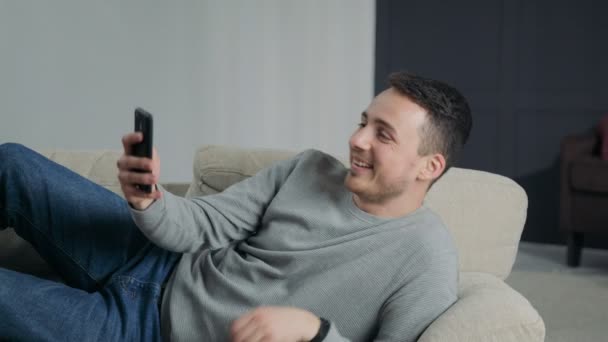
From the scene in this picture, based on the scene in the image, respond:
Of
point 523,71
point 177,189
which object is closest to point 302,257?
point 177,189

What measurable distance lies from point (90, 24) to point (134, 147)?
2.38 m

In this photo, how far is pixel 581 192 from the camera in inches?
154

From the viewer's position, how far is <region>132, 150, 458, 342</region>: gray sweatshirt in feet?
4.92

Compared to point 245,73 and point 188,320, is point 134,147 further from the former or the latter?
point 245,73

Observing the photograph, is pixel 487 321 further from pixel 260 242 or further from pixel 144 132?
pixel 144 132

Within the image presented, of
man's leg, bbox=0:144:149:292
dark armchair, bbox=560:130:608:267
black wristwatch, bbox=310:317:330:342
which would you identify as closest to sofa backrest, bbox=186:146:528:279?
black wristwatch, bbox=310:317:330:342

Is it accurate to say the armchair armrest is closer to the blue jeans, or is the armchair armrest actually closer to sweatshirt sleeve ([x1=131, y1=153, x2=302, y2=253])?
sweatshirt sleeve ([x1=131, y1=153, x2=302, y2=253])

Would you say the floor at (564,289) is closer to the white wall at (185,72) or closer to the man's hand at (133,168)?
the white wall at (185,72)

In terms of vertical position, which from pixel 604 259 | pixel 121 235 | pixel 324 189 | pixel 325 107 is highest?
pixel 324 189

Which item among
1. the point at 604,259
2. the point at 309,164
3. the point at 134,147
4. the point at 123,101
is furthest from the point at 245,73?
the point at 134,147

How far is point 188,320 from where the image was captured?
62.6 inches

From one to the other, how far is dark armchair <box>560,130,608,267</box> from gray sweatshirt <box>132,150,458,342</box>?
7.85 ft

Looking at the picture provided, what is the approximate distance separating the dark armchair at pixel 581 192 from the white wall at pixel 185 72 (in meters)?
1.41

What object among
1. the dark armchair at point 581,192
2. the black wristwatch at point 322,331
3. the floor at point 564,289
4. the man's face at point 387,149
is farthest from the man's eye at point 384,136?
the dark armchair at point 581,192
